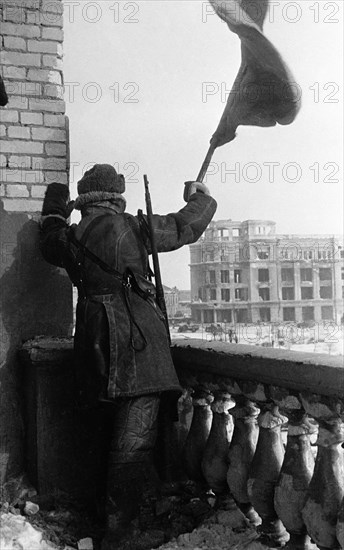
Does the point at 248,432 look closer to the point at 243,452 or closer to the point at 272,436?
the point at 243,452

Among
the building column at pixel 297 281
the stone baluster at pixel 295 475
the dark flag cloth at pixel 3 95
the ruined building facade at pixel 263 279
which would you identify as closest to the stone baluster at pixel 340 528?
the stone baluster at pixel 295 475

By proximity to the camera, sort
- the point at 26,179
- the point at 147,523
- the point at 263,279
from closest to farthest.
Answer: the point at 147,523
the point at 26,179
the point at 263,279

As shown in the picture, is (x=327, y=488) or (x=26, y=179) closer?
(x=327, y=488)

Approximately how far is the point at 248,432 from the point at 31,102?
2.52 meters

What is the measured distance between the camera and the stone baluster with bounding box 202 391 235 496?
3.27 m

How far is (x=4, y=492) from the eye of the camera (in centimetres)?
365

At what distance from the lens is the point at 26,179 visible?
3941 mm

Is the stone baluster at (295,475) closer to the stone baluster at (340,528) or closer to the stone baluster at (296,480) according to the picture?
the stone baluster at (296,480)

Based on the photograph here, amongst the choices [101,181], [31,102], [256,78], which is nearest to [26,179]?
[31,102]

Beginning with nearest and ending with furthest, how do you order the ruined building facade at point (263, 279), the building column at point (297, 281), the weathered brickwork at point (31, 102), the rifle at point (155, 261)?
the rifle at point (155, 261) < the weathered brickwork at point (31, 102) < the ruined building facade at point (263, 279) < the building column at point (297, 281)

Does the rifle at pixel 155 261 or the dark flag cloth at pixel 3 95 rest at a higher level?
the dark flag cloth at pixel 3 95

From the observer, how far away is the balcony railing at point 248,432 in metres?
2.40

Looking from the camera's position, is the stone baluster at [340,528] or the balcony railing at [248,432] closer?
the stone baluster at [340,528]

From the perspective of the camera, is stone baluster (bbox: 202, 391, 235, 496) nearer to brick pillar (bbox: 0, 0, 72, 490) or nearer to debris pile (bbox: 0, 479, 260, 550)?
debris pile (bbox: 0, 479, 260, 550)
